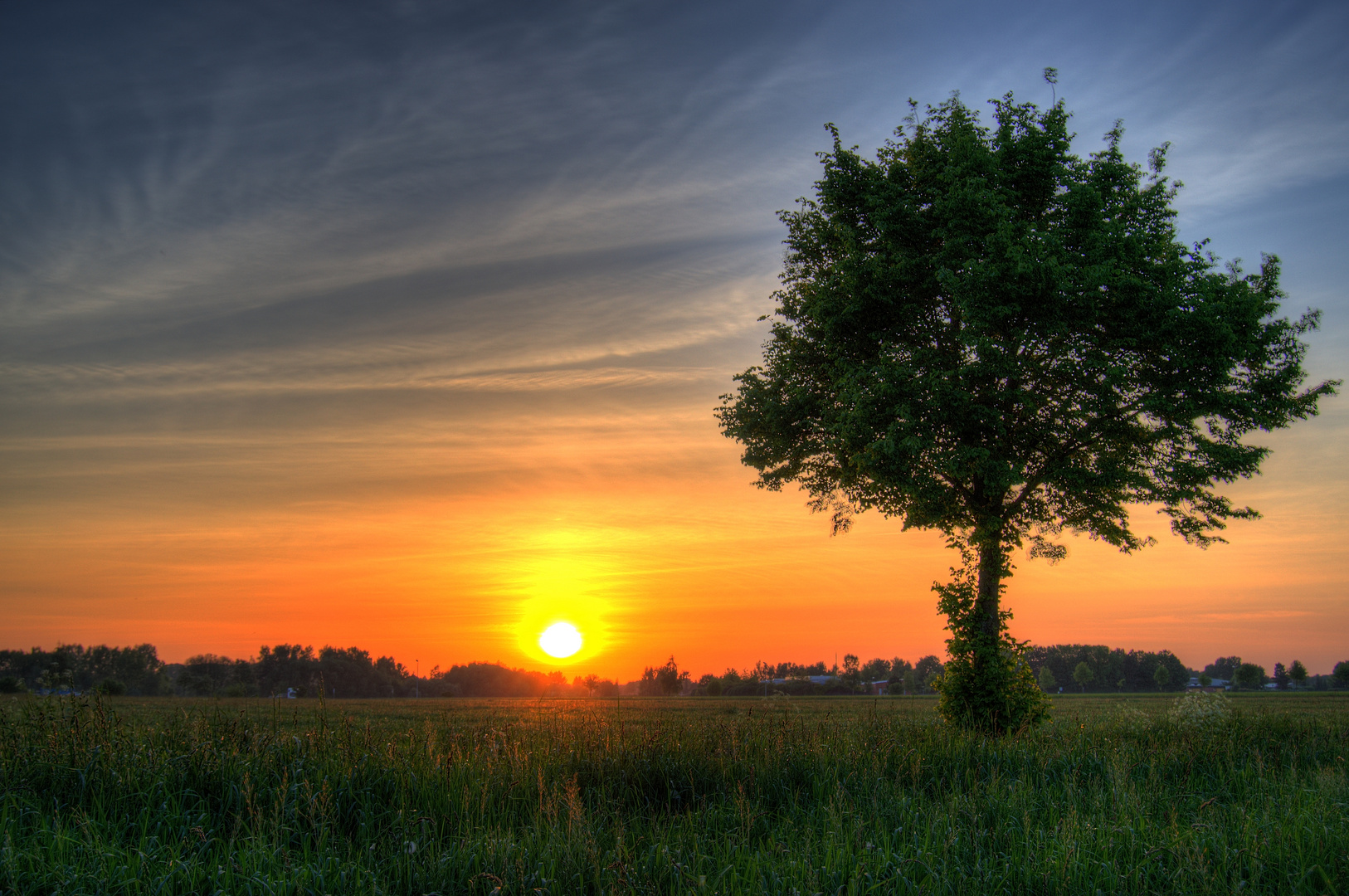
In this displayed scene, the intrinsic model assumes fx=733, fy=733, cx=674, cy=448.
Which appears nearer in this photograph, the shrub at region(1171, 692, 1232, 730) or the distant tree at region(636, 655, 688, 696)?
the shrub at region(1171, 692, 1232, 730)

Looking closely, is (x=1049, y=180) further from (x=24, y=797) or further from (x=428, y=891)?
(x=24, y=797)

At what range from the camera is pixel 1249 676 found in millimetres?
151875

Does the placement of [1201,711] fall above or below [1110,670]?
above

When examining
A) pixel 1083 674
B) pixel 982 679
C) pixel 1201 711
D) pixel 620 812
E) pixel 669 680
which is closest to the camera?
pixel 620 812

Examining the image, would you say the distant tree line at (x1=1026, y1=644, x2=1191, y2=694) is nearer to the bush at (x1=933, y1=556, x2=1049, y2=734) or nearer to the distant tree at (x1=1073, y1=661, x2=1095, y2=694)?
the distant tree at (x1=1073, y1=661, x2=1095, y2=694)

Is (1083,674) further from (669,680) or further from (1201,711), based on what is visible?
(1201,711)

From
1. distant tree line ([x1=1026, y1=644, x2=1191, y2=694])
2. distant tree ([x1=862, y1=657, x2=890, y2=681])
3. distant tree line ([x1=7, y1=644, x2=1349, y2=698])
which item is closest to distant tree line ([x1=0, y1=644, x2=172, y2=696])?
distant tree line ([x1=7, y1=644, x2=1349, y2=698])

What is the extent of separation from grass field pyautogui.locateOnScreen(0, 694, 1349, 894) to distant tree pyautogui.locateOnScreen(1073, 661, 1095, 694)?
172499 millimetres

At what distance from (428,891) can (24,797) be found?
4.22 m

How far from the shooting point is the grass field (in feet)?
16.2

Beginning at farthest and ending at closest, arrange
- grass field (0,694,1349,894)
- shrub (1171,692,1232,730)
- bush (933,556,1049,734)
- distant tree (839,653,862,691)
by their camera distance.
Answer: distant tree (839,653,862,691) → bush (933,556,1049,734) → shrub (1171,692,1232,730) → grass field (0,694,1349,894)

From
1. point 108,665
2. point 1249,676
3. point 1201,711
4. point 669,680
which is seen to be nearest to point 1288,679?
point 1249,676

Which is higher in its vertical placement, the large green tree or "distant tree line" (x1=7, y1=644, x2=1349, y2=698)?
the large green tree

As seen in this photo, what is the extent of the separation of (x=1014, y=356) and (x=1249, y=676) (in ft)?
596
